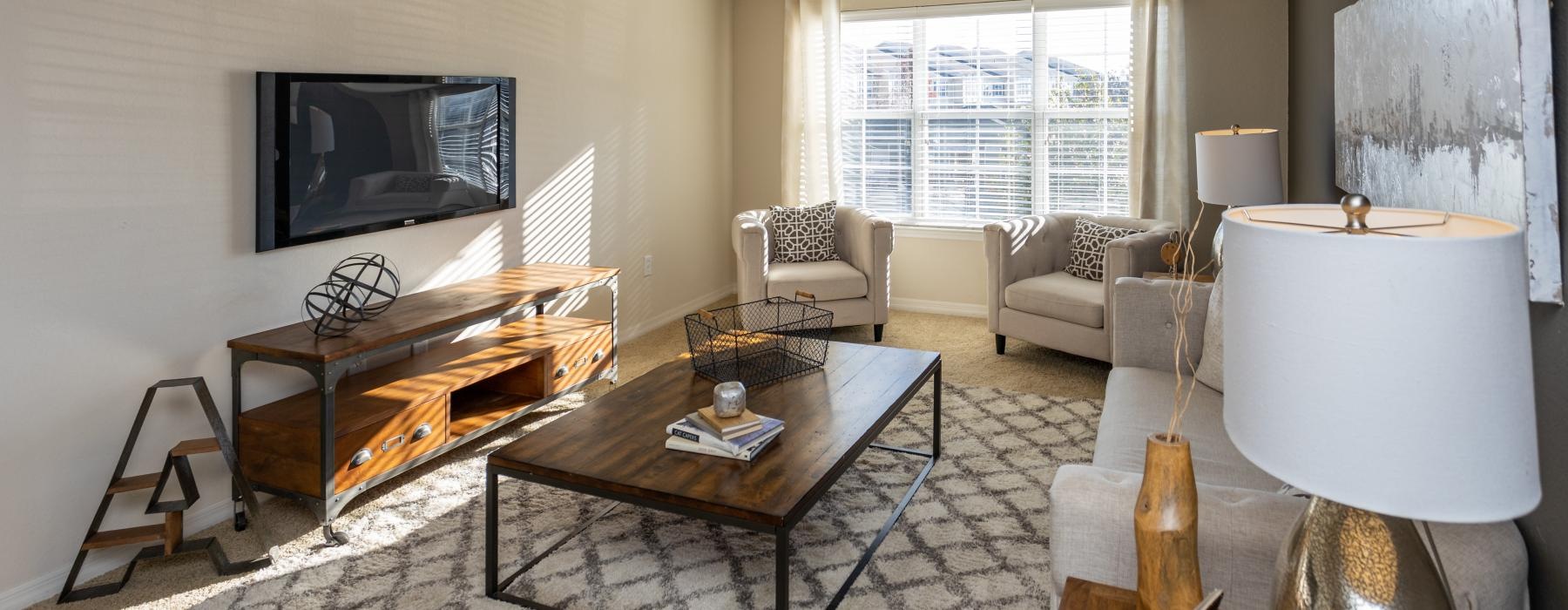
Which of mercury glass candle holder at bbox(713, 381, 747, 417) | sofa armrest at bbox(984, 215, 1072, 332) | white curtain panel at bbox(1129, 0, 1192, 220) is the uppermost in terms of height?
white curtain panel at bbox(1129, 0, 1192, 220)

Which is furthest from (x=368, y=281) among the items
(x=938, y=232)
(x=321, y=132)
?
(x=938, y=232)

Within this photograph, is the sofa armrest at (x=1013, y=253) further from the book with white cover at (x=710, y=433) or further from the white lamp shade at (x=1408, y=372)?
the white lamp shade at (x=1408, y=372)

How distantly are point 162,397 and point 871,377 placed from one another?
2.15 m

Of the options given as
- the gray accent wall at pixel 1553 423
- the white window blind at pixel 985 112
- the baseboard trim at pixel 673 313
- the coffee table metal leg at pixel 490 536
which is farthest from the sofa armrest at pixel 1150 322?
the baseboard trim at pixel 673 313

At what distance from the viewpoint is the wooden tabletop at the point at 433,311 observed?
2980 millimetres

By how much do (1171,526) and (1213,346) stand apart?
5.48 ft

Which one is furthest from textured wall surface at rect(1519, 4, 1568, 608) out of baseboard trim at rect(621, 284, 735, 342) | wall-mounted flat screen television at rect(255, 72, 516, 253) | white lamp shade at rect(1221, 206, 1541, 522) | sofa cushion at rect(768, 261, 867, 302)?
baseboard trim at rect(621, 284, 735, 342)

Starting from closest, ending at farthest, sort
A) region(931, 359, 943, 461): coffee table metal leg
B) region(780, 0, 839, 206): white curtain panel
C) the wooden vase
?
the wooden vase
region(931, 359, 943, 461): coffee table metal leg
region(780, 0, 839, 206): white curtain panel

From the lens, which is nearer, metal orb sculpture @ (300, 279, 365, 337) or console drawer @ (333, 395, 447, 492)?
console drawer @ (333, 395, 447, 492)

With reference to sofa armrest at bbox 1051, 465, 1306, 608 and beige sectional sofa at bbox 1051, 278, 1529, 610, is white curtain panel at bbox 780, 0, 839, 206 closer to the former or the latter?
beige sectional sofa at bbox 1051, 278, 1529, 610

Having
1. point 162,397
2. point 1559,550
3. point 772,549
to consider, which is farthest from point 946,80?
point 1559,550

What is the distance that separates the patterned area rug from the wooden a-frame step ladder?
0.25 ft

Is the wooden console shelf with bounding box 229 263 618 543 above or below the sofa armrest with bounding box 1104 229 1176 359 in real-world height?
below

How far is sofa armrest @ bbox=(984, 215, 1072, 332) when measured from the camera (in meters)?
4.99
